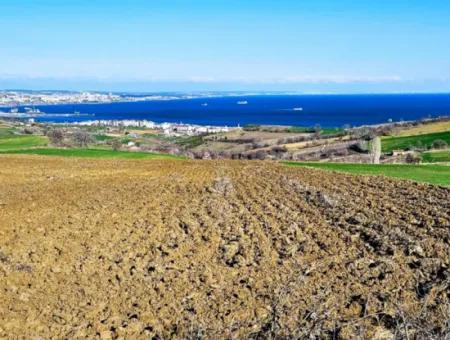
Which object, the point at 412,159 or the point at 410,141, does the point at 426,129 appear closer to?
the point at 410,141

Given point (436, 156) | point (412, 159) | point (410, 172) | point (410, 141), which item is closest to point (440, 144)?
point (410, 141)

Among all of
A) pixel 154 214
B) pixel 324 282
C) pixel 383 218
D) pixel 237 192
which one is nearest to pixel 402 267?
pixel 324 282

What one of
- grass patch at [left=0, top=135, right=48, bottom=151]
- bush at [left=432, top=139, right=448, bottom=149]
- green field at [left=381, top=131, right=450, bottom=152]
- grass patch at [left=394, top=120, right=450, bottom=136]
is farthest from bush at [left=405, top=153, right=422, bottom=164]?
grass patch at [left=0, top=135, right=48, bottom=151]

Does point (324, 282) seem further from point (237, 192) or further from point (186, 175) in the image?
point (186, 175)

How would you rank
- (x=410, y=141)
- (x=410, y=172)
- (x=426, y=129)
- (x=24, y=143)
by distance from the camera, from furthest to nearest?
1. (x=426, y=129)
2. (x=410, y=141)
3. (x=24, y=143)
4. (x=410, y=172)

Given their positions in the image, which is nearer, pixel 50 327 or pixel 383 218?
pixel 50 327
